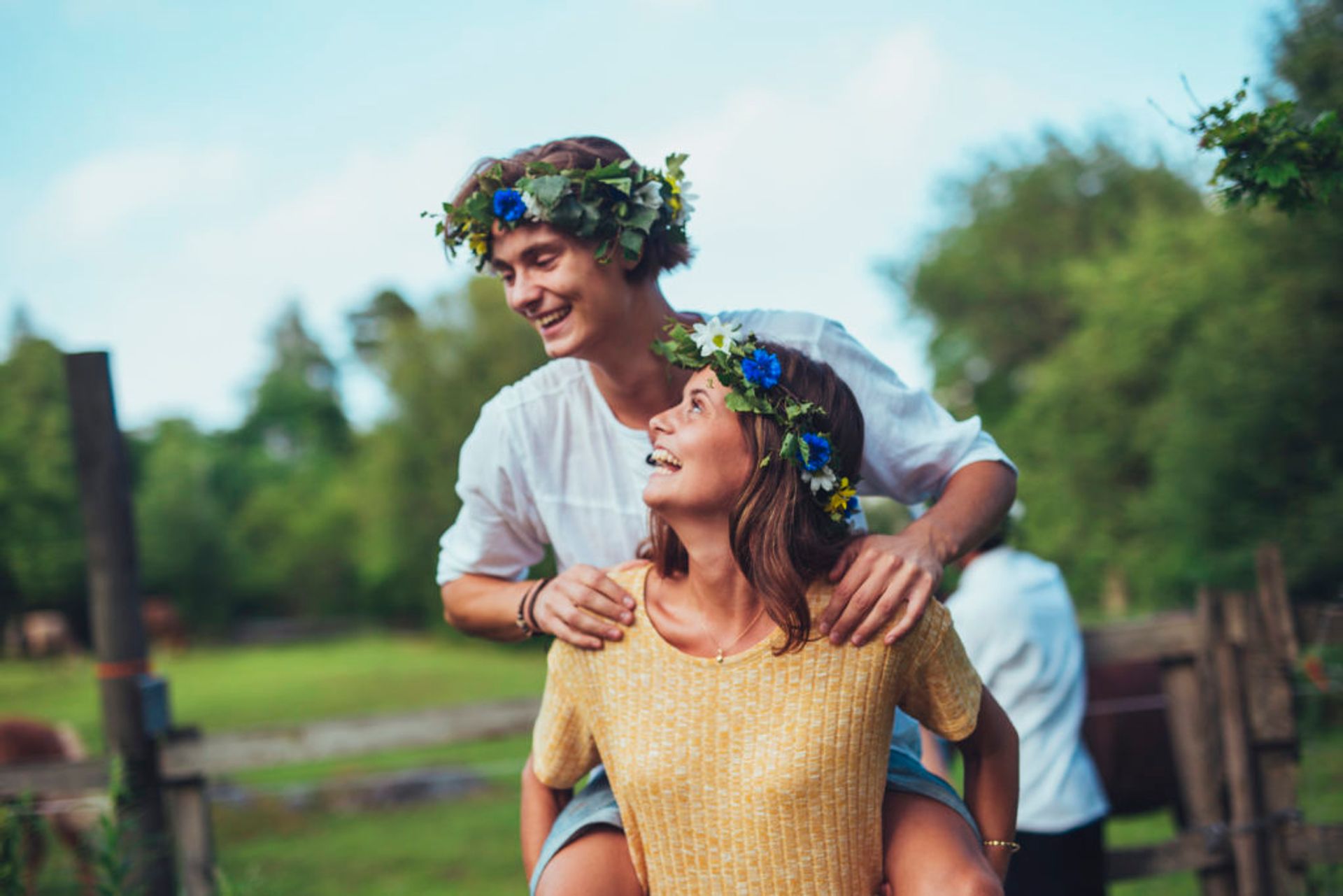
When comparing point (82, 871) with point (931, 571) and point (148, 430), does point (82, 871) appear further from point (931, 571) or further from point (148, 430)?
point (148, 430)

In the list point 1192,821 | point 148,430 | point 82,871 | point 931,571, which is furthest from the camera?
point 148,430

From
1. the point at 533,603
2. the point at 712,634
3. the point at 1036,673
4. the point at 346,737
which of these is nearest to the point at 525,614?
the point at 533,603

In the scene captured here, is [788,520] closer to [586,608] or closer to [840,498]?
[840,498]

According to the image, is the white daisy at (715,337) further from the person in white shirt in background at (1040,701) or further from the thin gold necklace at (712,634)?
the person in white shirt in background at (1040,701)

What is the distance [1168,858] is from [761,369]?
12.4 ft

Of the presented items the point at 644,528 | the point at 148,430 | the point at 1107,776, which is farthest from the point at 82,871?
the point at 148,430

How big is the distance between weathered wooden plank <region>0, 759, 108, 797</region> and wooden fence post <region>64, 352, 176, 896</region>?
0.70 feet

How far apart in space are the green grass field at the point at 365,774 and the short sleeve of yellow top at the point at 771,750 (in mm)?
1642

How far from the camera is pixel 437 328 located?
115 ft

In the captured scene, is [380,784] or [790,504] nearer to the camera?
[790,504]

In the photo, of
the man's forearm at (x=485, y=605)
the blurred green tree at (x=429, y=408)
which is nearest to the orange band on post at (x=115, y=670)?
the man's forearm at (x=485, y=605)

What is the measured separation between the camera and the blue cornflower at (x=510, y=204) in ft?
9.01

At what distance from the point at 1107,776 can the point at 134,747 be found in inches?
173

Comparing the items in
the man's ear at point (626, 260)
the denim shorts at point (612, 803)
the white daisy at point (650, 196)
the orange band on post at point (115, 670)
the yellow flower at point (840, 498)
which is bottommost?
the denim shorts at point (612, 803)
